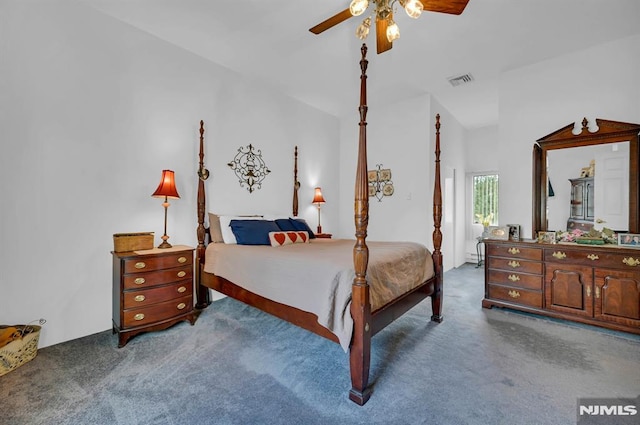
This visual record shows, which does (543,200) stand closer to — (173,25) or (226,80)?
(226,80)

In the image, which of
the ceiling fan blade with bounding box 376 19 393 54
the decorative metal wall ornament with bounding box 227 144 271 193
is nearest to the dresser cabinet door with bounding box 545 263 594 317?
the ceiling fan blade with bounding box 376 19 393 54

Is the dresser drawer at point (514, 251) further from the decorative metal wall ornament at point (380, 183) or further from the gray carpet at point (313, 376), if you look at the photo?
the decorative metal wall ornament at point (380, 183)

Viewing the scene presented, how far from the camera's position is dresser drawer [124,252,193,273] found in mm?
2254

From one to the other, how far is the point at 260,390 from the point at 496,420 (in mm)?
1343

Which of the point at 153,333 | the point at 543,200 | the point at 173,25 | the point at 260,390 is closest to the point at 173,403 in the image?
the point at 260,390

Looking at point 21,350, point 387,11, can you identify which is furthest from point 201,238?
point 387,11

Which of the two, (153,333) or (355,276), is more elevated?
(355,276)

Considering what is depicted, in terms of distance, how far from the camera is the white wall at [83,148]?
2.12 meters

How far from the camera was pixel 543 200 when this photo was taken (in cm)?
320

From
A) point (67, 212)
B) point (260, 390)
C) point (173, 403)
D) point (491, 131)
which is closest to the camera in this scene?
point (173, 403)

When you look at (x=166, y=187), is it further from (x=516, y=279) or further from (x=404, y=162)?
(x=516, y=279)

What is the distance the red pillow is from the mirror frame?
2717 millimetres

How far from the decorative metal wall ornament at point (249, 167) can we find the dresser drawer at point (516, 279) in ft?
10.3

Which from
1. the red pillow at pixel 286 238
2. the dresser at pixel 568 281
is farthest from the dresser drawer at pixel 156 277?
the dresser at pixel 568 281
